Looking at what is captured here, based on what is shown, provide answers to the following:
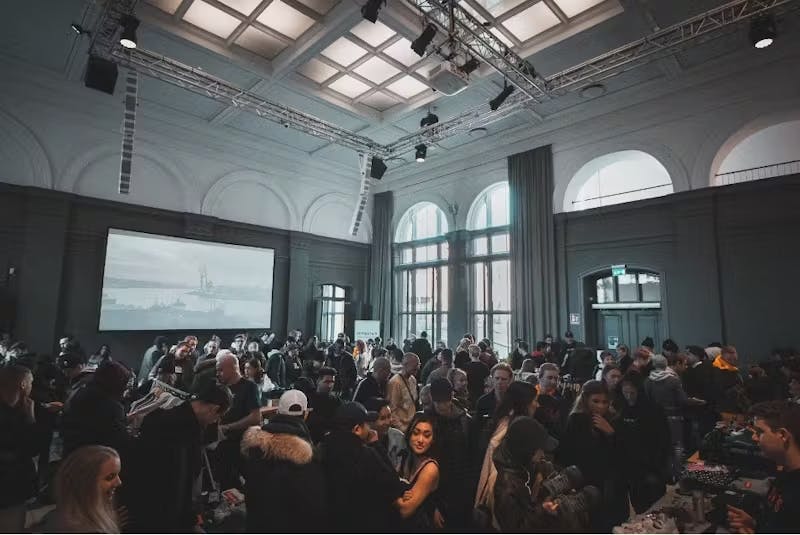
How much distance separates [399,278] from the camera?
46.3ft

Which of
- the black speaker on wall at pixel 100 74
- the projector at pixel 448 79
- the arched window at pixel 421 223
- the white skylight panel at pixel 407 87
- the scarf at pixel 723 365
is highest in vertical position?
the white skylight panel at pixel 407 87

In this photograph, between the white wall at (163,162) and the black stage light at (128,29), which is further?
the white wall at (163,162)

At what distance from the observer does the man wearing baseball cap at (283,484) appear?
180cm

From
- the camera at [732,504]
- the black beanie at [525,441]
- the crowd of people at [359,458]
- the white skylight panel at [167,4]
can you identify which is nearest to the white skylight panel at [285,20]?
the white skylight panel at [167,4]

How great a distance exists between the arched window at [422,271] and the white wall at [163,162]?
208cm

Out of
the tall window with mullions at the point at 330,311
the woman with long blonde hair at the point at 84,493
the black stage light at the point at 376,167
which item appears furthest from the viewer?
the tall window with mullions at the point at 330,311

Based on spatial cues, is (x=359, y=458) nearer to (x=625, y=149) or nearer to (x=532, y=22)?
(x=532, y=22)

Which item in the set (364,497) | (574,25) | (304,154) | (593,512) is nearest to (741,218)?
(574,25)

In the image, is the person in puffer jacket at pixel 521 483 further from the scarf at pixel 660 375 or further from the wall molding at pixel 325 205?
the wall molding at pixel 325 205

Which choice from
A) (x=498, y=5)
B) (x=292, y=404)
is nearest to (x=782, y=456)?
(x=292, y=404)

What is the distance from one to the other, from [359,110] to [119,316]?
749 cm

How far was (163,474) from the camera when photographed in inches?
86.5

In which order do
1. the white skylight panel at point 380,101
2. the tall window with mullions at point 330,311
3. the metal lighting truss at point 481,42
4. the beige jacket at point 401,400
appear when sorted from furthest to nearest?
the tall window with mullions at point 330,311 → the white skylight panel at point 380,101 → the metal lighting truss at point 481,42 → the beige jacket at point 401,400

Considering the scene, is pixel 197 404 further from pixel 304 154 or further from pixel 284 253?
pixel 304 154
